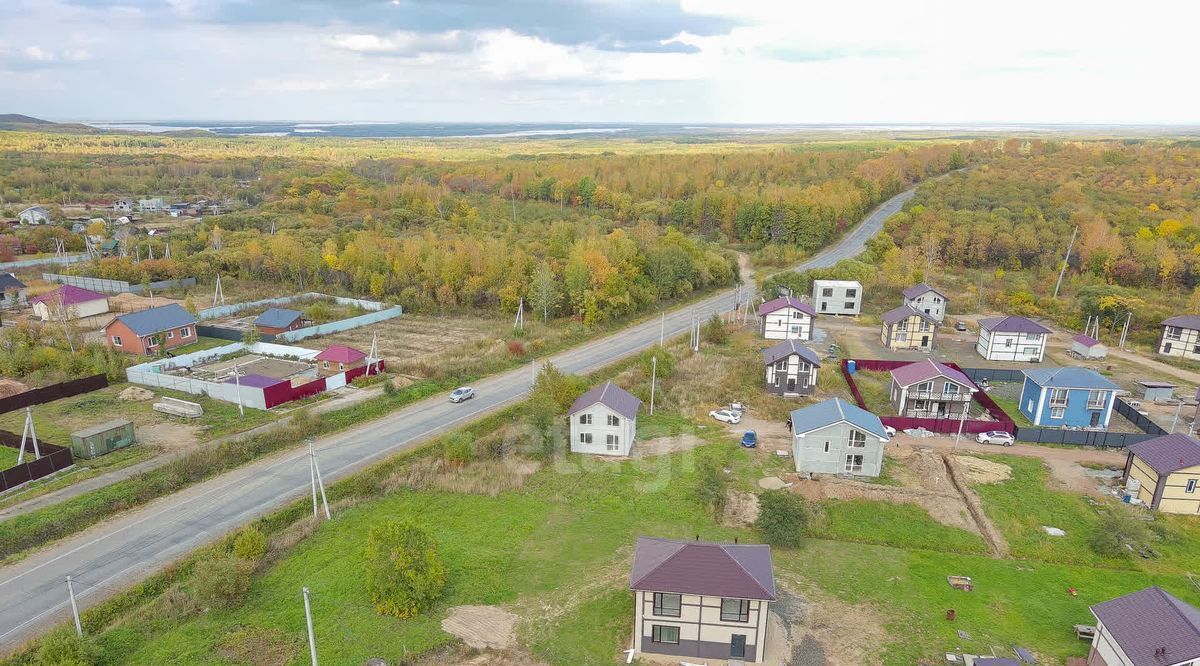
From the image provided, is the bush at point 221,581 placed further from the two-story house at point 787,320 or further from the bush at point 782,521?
the two-story house at point 787,320

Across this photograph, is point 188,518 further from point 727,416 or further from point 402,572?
point 727,416

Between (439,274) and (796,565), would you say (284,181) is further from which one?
(796,565)

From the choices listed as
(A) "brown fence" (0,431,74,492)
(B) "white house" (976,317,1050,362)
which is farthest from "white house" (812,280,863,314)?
(A) "brown fence" (0,431,74,492)

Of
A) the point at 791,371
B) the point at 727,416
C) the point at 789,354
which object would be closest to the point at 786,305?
the point at 791,371

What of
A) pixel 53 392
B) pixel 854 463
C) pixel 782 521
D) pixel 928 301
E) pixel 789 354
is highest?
pixel 789 354

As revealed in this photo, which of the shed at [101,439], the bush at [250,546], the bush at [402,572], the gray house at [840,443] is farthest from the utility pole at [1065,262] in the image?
the shed at [101,439]

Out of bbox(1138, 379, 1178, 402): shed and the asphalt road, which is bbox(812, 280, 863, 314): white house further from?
the asphalt road
